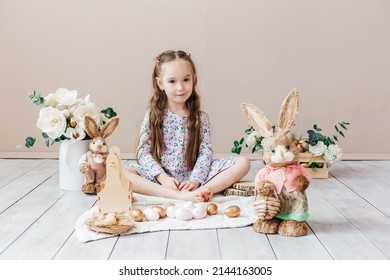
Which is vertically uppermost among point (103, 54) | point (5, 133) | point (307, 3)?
point (307, 3)

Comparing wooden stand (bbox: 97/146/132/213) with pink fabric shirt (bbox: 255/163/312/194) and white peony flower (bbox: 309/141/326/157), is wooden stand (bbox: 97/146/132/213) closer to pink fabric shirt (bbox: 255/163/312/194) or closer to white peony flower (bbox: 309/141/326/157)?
pink fabric shirt (bbox: 255/163/312/194)

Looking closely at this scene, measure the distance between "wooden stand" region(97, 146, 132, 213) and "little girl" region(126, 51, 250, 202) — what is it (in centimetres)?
38

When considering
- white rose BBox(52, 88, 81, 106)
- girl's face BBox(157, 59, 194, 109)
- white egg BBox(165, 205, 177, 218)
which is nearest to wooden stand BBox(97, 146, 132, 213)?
white egg BBox(165, 205, 177, 218)

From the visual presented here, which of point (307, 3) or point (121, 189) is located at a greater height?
point (307, 3)

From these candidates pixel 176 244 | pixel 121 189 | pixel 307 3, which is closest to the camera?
pixel 176 244

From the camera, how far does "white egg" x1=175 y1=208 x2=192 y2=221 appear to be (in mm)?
1969

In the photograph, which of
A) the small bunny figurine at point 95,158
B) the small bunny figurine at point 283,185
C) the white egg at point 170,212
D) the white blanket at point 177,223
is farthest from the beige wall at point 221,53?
the small bunny figurine at point 283,185

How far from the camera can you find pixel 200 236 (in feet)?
6.02

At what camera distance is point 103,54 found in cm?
332

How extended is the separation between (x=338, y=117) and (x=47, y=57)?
5.31 feet

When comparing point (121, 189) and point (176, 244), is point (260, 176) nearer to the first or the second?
point (176, 244)

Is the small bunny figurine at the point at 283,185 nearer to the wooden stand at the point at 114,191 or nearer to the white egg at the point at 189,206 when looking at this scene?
the white egg at the point at 189,206
